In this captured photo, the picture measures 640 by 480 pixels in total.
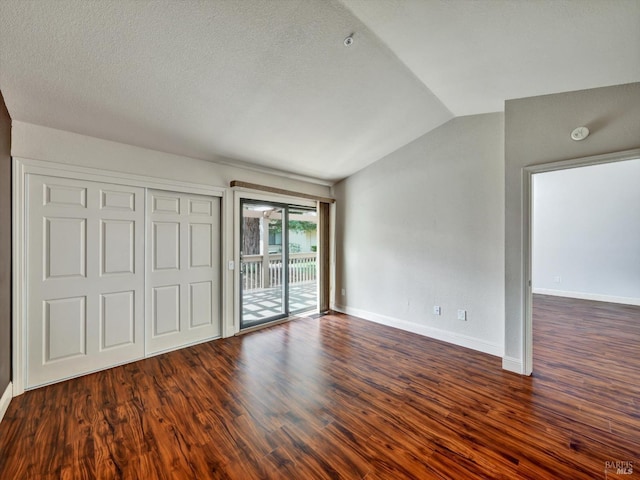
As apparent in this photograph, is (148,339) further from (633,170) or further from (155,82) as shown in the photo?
(633,170)

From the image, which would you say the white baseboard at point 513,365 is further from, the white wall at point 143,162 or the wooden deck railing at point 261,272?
the white wall at point 143,162

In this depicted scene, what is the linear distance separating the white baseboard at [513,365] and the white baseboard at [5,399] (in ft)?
14.5

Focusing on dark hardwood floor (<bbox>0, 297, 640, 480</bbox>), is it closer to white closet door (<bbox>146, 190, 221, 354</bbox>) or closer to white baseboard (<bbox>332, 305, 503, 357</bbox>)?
white baseboard (<bbox>332, 305, 503, 357</bbox>)

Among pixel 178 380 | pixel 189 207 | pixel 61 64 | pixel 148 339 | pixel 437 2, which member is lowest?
pixel 178 380

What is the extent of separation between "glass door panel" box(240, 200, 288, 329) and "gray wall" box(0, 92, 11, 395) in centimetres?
221

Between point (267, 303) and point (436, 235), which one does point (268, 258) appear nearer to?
point (267, 303)

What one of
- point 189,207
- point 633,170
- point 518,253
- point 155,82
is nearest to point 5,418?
point 189,207

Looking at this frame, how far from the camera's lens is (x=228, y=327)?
3707 millimetres

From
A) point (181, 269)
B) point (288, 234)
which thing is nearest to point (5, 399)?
point (181, 269)

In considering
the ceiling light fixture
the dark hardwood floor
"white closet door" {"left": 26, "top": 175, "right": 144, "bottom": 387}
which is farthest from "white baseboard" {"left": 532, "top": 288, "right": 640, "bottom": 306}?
"white closet door" {"left": 26, "top": 175, "right": 144, "bottom": 387}

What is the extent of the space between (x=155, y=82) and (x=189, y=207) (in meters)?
1.58

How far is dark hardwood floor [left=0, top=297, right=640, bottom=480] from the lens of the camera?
1604 mm

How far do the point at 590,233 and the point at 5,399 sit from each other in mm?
9227

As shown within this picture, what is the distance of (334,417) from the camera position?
2.04 meters
